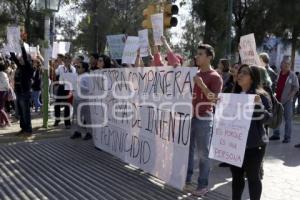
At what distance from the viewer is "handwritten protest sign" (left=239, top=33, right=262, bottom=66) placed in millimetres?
7338

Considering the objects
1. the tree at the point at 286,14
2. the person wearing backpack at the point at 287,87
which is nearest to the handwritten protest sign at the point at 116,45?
the person wearing backpack at the point at 287,87

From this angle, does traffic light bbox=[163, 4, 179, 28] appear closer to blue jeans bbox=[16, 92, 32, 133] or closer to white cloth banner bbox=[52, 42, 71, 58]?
white cloth banner bbox=[52, 42, 71, 58]

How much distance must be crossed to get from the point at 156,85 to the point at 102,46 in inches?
1022

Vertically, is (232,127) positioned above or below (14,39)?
below

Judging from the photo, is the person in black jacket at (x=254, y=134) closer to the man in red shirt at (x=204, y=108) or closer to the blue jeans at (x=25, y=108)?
the man in red shirt at (x=204, y=108)

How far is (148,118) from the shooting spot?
7.21 m

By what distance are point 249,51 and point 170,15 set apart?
512 cm

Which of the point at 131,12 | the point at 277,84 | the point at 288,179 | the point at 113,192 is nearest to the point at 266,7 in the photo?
the point at 131,12

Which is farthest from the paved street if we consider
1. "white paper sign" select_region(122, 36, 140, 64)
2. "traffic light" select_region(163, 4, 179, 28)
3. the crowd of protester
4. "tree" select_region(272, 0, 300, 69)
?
"tree" select_region(272, 0, 300, 69)

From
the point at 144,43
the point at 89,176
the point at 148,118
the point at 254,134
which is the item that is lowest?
the point at 89,176

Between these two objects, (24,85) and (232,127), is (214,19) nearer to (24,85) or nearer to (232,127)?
(24,85)

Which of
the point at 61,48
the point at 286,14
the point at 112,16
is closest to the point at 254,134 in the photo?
the point at 61,48

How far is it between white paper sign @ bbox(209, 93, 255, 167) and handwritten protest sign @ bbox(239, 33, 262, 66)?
2256mm

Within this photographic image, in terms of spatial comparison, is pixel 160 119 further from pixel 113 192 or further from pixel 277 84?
pixel 277 84
